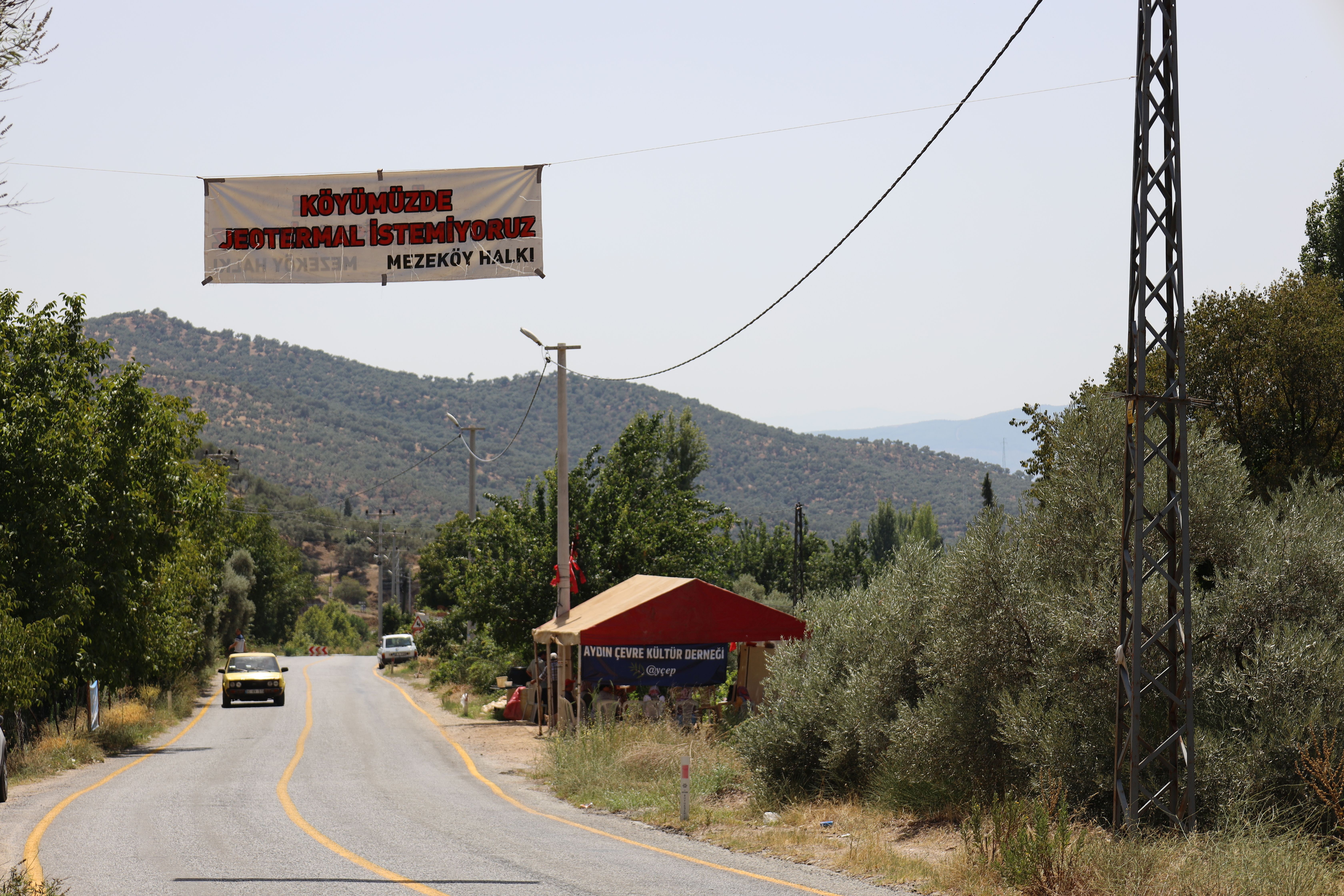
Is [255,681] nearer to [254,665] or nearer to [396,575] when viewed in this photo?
[254,665]

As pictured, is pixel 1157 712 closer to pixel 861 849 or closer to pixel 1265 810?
pixel 1265 810

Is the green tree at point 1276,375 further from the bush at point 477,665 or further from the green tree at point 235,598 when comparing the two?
the green tree at point 235,598

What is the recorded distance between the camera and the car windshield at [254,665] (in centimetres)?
3847

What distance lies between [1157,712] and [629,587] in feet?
50.1

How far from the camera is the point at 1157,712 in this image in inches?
490

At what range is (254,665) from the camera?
127 feet

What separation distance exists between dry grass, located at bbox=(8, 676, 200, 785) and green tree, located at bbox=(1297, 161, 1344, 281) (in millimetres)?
30548

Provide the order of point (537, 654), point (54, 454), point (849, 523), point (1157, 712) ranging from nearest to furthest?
point (1157, 712) → point (54, 454) → point (537, 654) → point (849, 523)

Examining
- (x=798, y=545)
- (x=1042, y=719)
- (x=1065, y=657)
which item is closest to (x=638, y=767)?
(x=1042, y=719)

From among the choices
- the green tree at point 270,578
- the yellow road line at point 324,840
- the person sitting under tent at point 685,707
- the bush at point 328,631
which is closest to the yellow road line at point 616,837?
the yellow road line at point 324,840

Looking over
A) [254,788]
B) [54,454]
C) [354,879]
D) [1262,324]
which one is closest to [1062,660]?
[354,879]

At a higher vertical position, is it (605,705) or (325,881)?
(325,881)

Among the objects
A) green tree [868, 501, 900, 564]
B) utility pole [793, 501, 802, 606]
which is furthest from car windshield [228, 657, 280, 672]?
green tree [868, 501, 900, 564]

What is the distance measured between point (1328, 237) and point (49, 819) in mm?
32554
